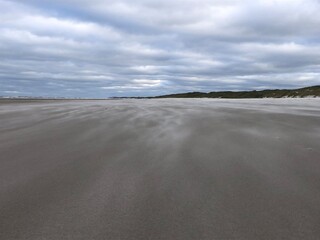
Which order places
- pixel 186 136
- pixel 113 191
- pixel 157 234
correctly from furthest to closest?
pixel 186 136
pixel 113 191
pixel 157 234

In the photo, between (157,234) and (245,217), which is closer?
(157,234)

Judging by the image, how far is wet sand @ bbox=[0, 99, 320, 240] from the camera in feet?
7.45

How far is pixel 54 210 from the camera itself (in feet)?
8.50

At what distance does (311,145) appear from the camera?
4.95m

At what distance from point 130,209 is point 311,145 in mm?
3432

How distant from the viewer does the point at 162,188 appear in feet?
10.2

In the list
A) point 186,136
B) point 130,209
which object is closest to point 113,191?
point 130,209

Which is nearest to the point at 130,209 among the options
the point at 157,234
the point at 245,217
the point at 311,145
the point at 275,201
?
the point at 157,234

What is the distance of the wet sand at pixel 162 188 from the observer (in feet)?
7.45

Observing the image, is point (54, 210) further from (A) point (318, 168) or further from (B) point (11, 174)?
(A) point (318, 168)

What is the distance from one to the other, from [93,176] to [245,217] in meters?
1.73

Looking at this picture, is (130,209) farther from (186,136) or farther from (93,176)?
(186,136)

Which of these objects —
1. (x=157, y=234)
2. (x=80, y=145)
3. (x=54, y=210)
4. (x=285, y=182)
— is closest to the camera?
(x=157, y=234)

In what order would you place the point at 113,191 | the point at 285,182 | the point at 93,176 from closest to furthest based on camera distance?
the point at 113,191 < the point at 285,182 < the point at 93,176
